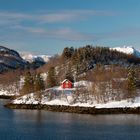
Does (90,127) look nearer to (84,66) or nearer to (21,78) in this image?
(84,66)

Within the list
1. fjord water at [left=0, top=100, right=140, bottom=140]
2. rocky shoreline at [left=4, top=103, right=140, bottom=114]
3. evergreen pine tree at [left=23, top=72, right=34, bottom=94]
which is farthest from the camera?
evergreen pine tree at [left=23, top=72, right=34, bottom=94]

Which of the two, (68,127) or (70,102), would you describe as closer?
(68,127)

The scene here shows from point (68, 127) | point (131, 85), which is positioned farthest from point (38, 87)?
point (68, 127)

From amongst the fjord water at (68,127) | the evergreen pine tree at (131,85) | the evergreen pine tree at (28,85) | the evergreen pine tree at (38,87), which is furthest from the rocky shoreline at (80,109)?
the evergreen pine tree at (28,85)

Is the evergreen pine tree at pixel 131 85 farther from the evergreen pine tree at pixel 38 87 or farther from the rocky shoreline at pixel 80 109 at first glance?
the evergreen pine tree at pixel 38 87

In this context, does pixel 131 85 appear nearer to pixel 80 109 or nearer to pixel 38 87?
pixel 80 109

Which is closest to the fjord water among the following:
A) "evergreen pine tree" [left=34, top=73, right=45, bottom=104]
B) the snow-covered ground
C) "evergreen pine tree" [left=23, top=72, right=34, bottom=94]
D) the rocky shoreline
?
the rocky shoreline

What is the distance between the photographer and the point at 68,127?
55031 millimetres

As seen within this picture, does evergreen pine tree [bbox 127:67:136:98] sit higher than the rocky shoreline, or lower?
higher

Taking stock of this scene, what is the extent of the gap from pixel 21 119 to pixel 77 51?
2914 inches

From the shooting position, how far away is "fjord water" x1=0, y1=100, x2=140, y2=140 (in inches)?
1863

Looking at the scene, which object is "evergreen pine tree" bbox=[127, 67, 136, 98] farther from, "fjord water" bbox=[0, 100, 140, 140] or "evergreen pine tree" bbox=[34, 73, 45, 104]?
"evergreen pine tree" bbox=[34, 73, 45, 104]

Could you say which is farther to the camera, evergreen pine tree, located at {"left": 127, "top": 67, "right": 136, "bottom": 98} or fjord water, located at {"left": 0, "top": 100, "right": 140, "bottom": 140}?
evergreen pine tree, located at {"left": 127, "top": 67, "right": 136, "bottom": 98}

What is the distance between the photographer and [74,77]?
372ft
